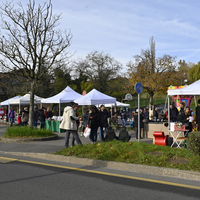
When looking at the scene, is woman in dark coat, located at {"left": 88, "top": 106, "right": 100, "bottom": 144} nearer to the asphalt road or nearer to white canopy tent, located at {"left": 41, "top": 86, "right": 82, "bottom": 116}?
the asphalt road

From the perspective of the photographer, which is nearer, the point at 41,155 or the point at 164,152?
the point at 164,152

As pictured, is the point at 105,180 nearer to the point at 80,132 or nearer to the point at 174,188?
the point at 174,188

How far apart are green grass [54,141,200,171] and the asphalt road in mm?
677

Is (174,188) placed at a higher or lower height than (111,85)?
lower

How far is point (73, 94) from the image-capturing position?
20.4 meters

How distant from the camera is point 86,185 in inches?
221

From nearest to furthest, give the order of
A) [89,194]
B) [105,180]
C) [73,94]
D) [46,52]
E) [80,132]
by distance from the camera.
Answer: [89,194] < [105,180] < [46,52] < [80,132] < [73,94]

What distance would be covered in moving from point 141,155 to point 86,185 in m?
2.49

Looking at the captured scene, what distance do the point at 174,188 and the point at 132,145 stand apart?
3.74 metres

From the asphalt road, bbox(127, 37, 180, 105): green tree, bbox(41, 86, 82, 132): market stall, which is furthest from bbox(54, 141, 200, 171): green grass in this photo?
bbox(127, 37, 180, 105): green tree

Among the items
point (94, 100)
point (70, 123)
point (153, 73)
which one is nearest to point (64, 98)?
point (94, 100)

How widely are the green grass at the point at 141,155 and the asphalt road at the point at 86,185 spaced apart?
677 millimetres

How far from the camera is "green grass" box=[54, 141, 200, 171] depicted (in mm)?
6734

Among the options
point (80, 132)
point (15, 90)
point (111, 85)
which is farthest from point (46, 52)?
point (111, 85)
